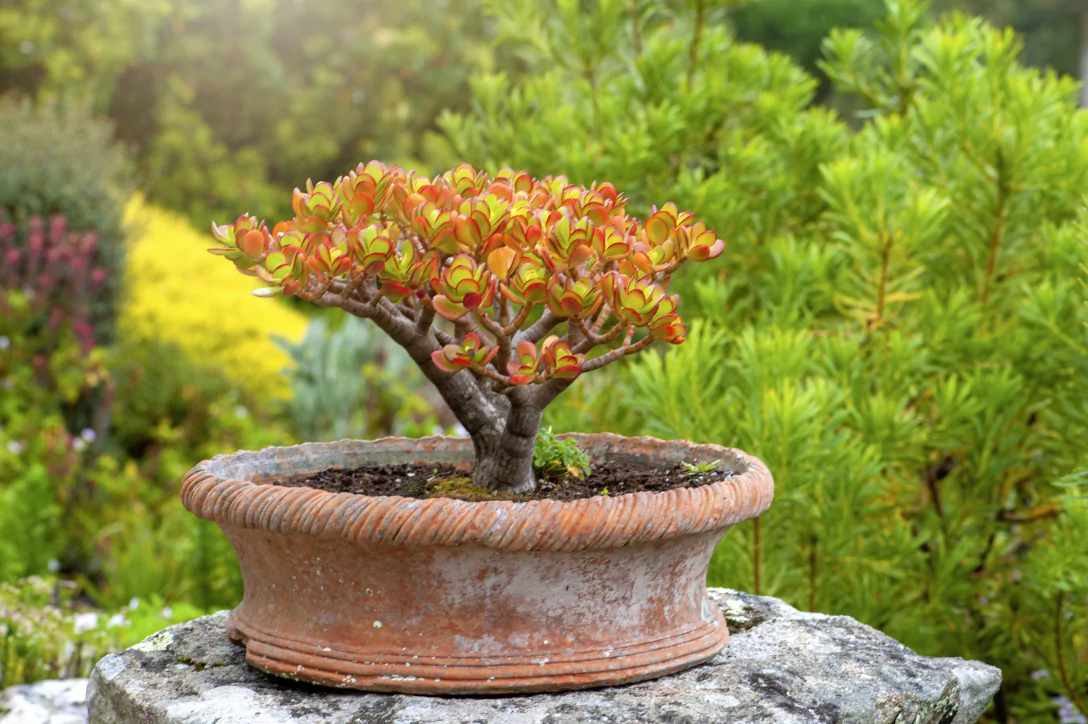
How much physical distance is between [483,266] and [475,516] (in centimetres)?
38

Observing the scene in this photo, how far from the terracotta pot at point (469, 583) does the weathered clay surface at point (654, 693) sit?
0.04 m

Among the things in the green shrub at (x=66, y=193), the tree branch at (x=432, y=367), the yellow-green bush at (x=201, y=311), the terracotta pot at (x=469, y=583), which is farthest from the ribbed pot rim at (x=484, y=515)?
the yellow-green bush at (x=201, y=311)

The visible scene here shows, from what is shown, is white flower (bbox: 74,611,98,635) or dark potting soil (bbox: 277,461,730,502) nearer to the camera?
dark potting soil (bbox: 277,461,730,502)

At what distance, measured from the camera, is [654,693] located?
170 cm

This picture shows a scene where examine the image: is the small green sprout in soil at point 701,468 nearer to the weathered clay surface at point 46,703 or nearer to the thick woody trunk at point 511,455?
the thick woody trunk at point 511,455

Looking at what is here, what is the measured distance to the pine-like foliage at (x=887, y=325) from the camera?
102 inches

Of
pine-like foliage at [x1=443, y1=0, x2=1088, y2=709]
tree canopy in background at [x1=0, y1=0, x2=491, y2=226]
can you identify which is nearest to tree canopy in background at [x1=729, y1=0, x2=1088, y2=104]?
tree canopy in background at [x1=0, y1=0, x2=491, y2=226]

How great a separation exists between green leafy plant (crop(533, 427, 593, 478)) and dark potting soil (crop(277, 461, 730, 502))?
0.02m

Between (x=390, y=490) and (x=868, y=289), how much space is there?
1482 mm

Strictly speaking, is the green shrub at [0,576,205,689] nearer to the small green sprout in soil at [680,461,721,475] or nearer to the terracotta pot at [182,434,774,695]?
the terracotta pot at [182,434,774,695]

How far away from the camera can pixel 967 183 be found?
115 inches

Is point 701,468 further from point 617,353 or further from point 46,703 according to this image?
point 46,703

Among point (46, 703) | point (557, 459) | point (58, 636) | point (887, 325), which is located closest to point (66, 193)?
point (58, 636)

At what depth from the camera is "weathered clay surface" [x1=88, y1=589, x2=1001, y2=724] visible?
1.61m
